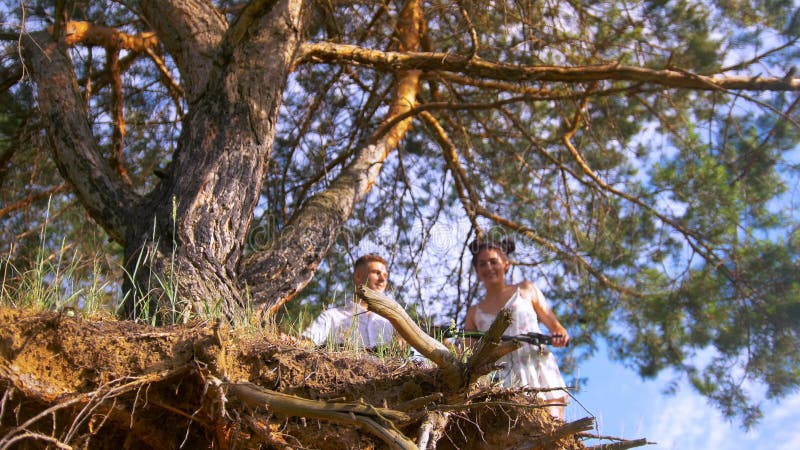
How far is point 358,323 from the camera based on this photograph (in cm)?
410

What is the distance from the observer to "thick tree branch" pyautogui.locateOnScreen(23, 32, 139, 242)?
415cm

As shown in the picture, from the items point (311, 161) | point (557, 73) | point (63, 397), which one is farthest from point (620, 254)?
point (63, 397)

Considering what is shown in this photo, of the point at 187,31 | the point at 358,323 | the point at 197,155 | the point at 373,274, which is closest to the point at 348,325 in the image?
the point at 358,323

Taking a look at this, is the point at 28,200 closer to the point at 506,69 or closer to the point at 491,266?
the point at 491,266

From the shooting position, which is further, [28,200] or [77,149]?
[28,200]

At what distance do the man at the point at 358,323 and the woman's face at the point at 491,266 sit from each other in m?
0.68

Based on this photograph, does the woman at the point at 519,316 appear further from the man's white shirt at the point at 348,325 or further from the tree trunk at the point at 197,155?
the tree trunk at the point at 197,155

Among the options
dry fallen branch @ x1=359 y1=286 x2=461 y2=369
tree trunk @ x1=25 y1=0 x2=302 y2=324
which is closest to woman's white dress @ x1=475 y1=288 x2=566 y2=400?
dry fallen branch @ x1=359 y1=286 x2=461 y2=369

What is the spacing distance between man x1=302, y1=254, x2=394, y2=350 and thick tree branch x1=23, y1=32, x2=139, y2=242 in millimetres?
1149

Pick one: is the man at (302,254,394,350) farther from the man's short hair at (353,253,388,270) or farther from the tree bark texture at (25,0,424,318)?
the tree bark texture at (25,0,424,318)

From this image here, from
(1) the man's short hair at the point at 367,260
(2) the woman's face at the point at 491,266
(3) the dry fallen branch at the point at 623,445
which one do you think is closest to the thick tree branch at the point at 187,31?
(1) the man's short hair at the point at 367,260

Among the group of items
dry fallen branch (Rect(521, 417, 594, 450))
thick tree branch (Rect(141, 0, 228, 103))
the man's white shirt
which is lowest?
dry fallen branch (Rect(521, 417, 594, 450))

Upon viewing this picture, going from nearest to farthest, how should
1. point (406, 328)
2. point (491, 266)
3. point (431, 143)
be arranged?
point (406, 328)
point (491, 266)
point (431, 143)

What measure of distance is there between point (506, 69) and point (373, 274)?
178 centimetres
